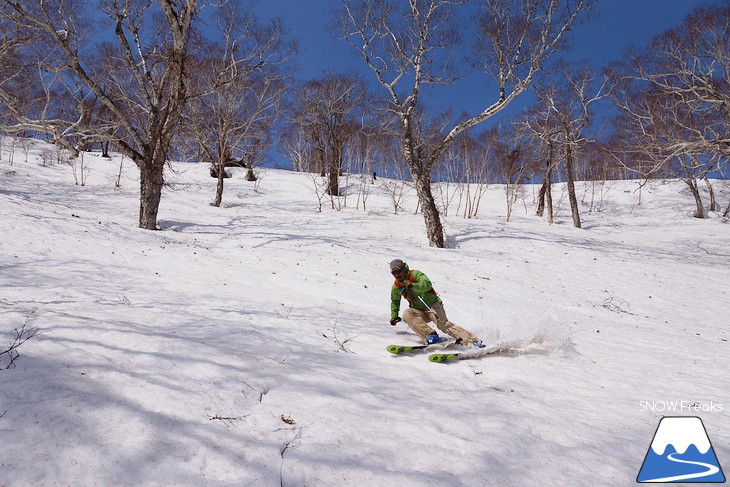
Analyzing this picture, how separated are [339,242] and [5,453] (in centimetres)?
927

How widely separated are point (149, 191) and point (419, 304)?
28.1 ft

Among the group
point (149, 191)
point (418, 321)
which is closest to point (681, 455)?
point (418, 321)

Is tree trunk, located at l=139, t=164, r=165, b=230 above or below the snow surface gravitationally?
above

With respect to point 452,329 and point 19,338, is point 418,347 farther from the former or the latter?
point 19,338

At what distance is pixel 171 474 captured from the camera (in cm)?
182

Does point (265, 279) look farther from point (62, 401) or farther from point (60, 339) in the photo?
point (62, 401)

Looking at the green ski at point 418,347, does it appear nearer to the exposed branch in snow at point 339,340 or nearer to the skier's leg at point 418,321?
the skier's leg at point 418,321

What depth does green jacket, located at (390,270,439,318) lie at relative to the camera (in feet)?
16.6

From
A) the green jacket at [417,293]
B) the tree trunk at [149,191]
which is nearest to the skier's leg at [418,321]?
the green jacket at [417,293]

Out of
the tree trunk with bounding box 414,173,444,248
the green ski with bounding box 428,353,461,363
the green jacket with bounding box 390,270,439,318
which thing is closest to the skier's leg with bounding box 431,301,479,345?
the green jacket with bounding box 390,270,439,318

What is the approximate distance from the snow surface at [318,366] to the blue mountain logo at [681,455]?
0.09 m

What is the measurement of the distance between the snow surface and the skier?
34 centimetres

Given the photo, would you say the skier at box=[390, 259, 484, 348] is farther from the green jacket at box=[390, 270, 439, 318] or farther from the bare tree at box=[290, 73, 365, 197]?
the bare tree at box=[290, 73, 365, 197]

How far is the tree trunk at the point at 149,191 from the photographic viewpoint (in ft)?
31.3
